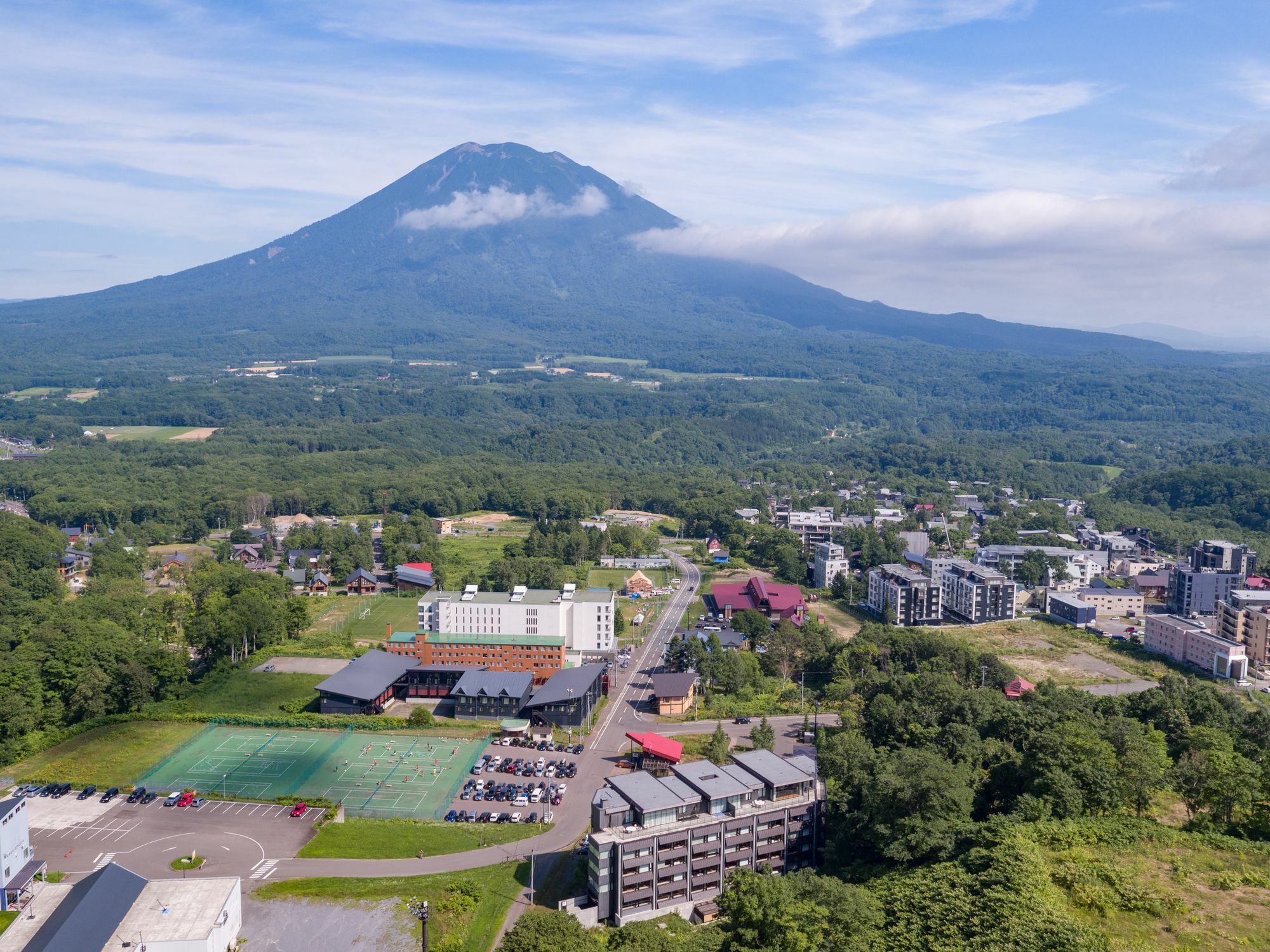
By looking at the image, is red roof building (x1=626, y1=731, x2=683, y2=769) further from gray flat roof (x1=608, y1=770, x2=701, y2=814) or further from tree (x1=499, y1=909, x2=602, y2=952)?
tree (x1=499, y1=909, x2=602, y2=952)

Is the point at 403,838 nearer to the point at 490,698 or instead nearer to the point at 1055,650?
the point at 490,698

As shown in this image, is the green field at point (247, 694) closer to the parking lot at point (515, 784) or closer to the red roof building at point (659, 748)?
the parking lot at point (515, 784)

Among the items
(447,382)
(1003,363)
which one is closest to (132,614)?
(447,382)

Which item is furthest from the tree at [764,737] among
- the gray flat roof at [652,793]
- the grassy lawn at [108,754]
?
the grassy lawn at [108,754]

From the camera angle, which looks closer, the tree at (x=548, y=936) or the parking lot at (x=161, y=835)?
the tree at (x=548, y=936)

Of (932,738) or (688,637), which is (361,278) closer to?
(688,637)

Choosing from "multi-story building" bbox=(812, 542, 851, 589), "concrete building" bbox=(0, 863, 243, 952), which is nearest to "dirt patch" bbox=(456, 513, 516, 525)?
"multi-story building" bbox=(812, 542, 851, 589)
